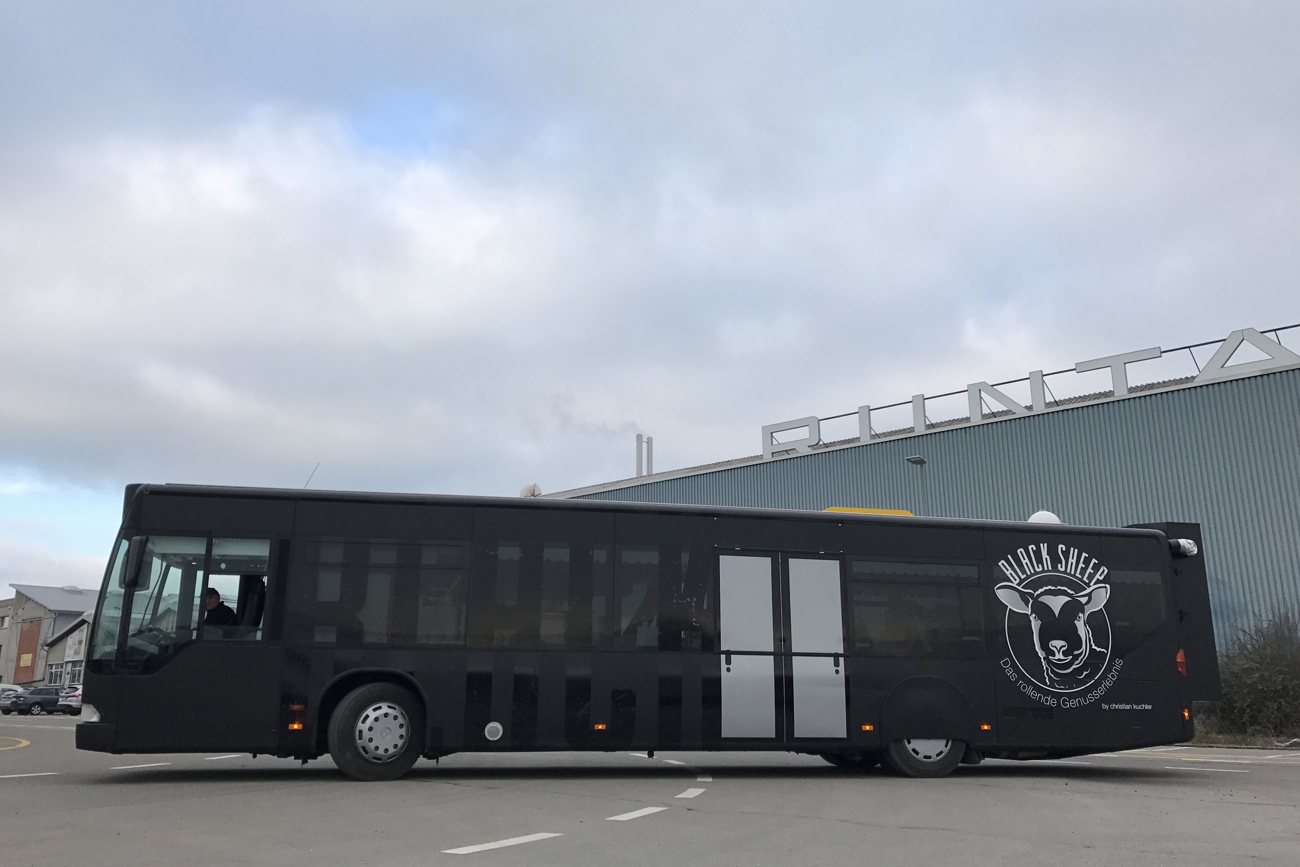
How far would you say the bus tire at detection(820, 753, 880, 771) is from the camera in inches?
541

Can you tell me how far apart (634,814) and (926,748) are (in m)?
5.17

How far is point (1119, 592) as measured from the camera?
1359 centimetres

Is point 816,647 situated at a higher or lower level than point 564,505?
lower

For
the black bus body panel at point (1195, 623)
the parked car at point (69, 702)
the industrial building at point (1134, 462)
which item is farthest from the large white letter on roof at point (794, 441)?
the parked car at point (69, 702)

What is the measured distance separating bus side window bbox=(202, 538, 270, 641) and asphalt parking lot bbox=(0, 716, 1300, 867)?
1601 millimetres

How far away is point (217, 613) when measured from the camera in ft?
37.4

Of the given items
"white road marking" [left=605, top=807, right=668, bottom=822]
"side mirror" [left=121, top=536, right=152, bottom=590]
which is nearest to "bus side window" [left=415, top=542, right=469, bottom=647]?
"side mirror" [left=121, top=536, right=152, bottom=590]

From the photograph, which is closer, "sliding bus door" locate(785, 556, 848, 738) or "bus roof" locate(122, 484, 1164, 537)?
"bus roof" locate(122, 484, 1164, 537)

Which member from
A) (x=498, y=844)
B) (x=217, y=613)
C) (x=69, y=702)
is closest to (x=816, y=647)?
(x=498, y=844)

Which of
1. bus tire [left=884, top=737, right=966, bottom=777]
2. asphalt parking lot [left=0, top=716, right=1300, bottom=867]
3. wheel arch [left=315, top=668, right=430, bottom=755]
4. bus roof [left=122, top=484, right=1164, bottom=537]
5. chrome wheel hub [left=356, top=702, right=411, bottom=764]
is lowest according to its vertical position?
asphalt parking lot [left=0, top=716, right=1300, bottom=867]

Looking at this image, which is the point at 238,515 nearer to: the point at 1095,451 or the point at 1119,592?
the point at 1119,592

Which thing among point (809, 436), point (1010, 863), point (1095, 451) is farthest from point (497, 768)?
point (809, 436)

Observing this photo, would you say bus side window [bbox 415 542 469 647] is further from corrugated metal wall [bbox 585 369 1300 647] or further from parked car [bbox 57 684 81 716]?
parked car [bbox 57 684 81 716]

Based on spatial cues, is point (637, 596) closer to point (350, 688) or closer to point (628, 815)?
point (350, 688)
